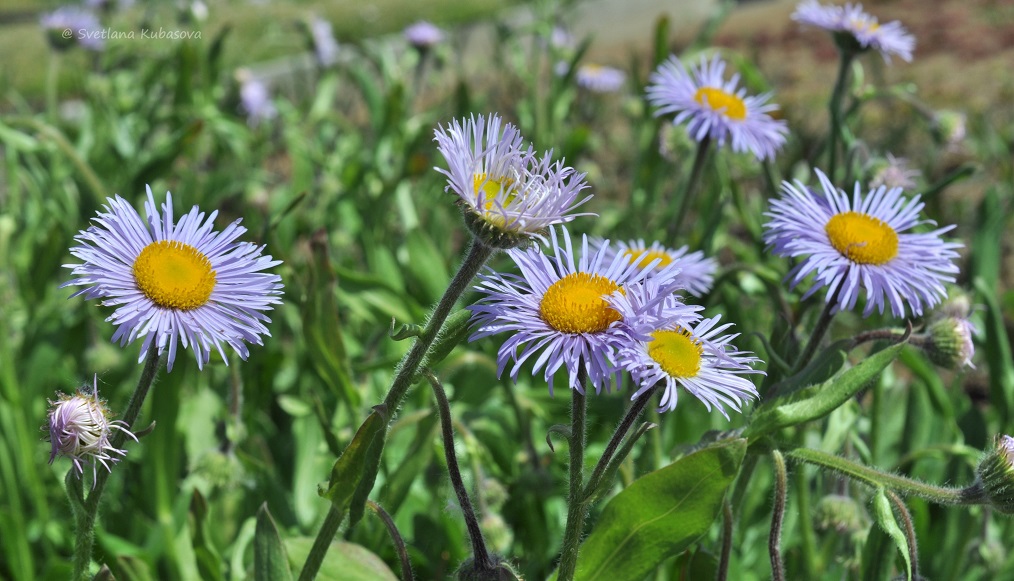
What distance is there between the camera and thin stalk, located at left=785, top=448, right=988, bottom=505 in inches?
50.7

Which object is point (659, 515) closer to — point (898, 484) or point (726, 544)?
point (726, 544)

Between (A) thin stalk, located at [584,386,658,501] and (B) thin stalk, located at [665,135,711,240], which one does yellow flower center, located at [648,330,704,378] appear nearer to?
(A) thin stalk, located at [584,386,658,501]

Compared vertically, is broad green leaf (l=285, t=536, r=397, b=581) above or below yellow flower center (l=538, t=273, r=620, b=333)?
below

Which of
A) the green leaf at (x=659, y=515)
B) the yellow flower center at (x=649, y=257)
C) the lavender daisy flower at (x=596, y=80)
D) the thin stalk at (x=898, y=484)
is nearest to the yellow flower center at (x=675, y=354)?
the green leaf at (x=659, y=515)

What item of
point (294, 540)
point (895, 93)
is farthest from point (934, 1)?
point (294, 540)

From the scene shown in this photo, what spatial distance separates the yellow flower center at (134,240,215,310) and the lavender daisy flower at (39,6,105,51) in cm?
260

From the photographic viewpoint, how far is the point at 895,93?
90.7 inches

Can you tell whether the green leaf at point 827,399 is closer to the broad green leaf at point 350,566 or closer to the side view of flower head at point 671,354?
the side view of flower head at point 671,354

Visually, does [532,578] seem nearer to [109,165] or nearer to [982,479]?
[982,479]

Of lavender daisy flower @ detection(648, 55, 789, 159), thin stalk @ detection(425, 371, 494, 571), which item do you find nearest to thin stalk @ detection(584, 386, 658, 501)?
thin stalk @ detection(425, 371, 494, 571)

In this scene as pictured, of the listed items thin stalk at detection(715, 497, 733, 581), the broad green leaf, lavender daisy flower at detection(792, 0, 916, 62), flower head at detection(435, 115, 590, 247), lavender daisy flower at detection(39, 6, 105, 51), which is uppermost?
lavender daisy flower at detection(792, 0, 916, 62)

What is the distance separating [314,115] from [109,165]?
2.66ft

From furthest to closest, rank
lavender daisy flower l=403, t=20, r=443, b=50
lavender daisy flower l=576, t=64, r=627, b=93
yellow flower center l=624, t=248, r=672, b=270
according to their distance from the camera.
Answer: lavender daisy flower l=576, t=64, r=627, b=93 → lavender daisy flower l=403, t=20, r=443, b=50 → yellow flower center l=624, t=248, r=672, b=270

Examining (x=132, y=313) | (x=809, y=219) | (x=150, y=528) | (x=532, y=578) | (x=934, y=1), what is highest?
(x=934, y=1)
